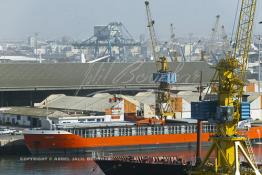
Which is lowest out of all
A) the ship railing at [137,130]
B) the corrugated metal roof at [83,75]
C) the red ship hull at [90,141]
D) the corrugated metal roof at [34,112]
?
the red ship hull at [90,141]

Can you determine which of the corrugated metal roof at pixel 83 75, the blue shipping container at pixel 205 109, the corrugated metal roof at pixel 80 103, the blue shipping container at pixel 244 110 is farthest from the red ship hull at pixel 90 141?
the corrugated metal roof at pixel 83 75

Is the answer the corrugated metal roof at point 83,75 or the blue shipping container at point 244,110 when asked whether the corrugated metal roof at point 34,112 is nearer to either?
the corrugated metal roof at point 83,75

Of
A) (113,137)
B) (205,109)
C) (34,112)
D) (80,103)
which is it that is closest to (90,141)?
(113,137)

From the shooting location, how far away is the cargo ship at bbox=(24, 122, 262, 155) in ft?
158

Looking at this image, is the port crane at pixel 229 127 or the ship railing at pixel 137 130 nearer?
the port crane at pixel 229 127

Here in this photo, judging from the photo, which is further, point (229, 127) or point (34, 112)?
point (34, 112)

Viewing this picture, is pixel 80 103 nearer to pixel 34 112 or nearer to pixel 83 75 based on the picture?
pixel 34 112

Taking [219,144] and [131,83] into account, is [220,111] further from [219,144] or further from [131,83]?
[131,83]

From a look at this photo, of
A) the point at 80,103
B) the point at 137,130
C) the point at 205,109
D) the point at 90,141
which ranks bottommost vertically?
the point at 90,141

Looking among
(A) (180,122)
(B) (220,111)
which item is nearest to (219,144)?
(B) (220,111)

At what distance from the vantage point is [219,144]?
32.5 metres

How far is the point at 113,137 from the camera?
49.9 meters

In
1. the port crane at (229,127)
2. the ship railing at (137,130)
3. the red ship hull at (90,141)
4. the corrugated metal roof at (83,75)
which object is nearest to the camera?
the port crane at (229,127)

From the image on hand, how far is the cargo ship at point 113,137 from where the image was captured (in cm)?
4803
